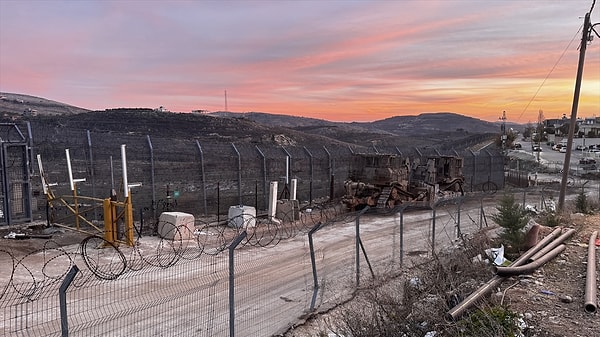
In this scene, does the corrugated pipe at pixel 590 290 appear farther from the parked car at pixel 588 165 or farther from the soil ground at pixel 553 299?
the parked car at pixel 588 165

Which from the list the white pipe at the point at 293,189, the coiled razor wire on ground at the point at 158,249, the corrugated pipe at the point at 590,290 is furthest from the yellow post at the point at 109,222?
the corrugated pipe at the point at 590,290

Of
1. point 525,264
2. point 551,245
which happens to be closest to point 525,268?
point 525,264

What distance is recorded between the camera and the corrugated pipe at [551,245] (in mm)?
10156

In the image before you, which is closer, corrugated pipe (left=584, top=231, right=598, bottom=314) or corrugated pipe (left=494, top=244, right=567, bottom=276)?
corrugated pipe (left=584, top=231, right=598, bottom=314)

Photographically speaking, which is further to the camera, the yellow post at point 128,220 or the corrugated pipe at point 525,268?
the yellow post at point 128,220

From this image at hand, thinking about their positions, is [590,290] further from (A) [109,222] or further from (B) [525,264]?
(A) [109,222]

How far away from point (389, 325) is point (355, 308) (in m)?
2.04

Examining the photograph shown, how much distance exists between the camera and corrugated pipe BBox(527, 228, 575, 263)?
10.2 meters

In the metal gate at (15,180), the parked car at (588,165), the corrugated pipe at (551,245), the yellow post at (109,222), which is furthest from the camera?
the parked car at (588,165)

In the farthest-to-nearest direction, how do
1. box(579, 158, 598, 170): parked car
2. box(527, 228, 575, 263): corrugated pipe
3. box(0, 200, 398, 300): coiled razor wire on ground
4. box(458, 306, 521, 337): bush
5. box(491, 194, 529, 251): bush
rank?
1. box(579, 158, 598, 170): parked car
2. box(491, 194, 529, 251): bush
3. box(527, 228, 575, 263): corrugated pipe
4. box(0, 200, 398, 300): coiled razor wire on ground
5. box(458, 306, 521, 337): bush

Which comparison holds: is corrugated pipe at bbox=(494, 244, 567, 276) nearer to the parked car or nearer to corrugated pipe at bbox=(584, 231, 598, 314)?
corrugated pipe at bbox=(584, 231, 598, 314)

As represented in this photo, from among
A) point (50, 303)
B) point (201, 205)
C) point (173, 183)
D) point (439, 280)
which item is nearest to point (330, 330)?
point (439, 280)

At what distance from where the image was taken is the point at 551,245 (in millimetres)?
11258

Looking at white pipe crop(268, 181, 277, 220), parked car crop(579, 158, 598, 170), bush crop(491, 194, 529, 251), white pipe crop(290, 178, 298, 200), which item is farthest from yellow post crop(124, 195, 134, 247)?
parked car crop(579, 158, 598, 170)
